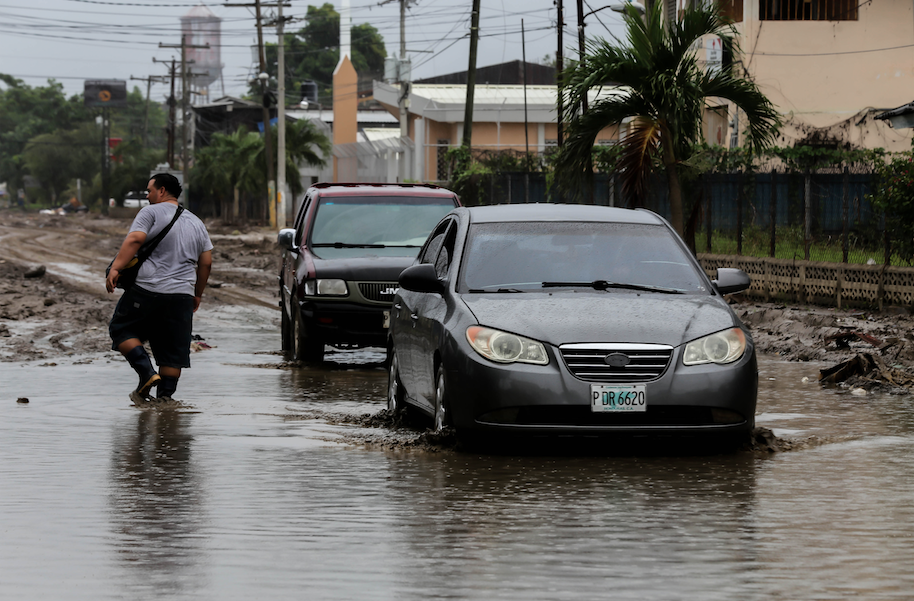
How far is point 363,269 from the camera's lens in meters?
14.2

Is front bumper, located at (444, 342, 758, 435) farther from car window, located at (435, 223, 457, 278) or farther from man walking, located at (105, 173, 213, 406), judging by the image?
man walking, located at (105, 173, 213, 406)

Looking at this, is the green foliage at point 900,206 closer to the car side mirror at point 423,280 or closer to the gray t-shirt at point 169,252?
the gray t-shirt at point 169,252

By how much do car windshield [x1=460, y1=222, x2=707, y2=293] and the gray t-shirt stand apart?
2.74 m

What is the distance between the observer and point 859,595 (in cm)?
506

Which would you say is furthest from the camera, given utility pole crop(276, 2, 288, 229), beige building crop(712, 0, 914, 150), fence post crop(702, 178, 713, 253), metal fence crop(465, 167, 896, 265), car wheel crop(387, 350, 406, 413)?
utility pole crop(276, 2, 288, 229)

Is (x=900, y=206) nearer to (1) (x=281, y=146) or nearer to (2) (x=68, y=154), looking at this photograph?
(1) (x=281, y=146)

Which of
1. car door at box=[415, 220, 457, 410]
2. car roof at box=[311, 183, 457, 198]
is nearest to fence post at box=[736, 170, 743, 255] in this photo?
car roof at box=[311, 183, 457, 198]

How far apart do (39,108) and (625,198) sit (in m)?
146

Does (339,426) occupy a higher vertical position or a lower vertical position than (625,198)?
lower

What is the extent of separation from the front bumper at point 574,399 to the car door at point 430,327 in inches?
20.6

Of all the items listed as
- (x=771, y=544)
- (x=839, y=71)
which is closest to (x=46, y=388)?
(x=771, y=544)

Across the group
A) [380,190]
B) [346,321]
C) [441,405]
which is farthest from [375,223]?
[441,405]

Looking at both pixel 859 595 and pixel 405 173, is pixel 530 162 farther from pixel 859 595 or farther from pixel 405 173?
pixel 859 595

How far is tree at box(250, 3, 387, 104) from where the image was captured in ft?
437
